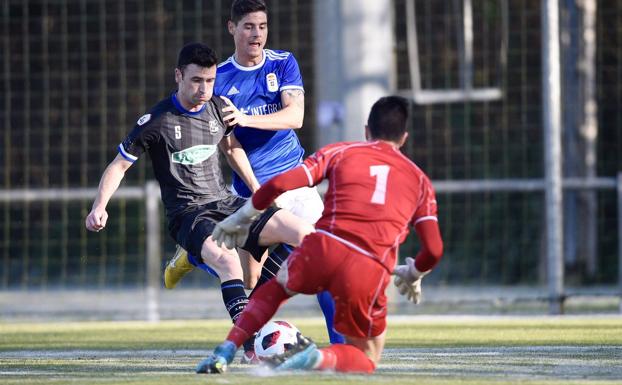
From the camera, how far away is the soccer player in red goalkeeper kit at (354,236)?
19.2 feet

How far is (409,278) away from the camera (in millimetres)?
6125

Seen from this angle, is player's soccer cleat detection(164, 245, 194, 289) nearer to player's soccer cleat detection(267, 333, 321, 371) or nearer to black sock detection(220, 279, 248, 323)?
black sock detection(220, 279, 248, 323)

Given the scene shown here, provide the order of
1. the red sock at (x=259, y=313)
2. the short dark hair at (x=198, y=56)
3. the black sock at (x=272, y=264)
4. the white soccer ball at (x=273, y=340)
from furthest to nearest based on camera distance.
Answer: the black sock at (x=272, y=264), the short dark hair at (x=198, y=56), the white soccer ball at (x=273, y=340), the red sock at (x=259, y=313)

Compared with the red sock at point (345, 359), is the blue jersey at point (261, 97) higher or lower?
higher

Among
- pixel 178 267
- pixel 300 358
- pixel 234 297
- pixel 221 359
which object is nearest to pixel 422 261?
pixel 300 358

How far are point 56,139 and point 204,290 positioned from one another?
17.7 ft

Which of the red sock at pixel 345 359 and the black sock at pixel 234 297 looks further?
the black sock at pixel 234 297

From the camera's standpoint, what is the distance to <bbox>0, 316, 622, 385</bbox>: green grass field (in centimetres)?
594

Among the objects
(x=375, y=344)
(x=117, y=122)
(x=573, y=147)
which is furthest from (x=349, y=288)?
(x=117, y=122)

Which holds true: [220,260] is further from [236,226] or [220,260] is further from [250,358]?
[236,226]

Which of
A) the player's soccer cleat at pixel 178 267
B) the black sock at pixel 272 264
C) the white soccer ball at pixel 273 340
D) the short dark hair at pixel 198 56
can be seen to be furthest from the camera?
the player's soccer cleat at pixel 178 267

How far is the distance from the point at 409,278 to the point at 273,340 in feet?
3.45

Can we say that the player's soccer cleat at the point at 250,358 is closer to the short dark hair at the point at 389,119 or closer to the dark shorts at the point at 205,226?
the dark shorts at the point at 205,226

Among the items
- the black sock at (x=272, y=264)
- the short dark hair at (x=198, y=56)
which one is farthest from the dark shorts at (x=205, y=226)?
the short dark hair at (x=198, y=56)
